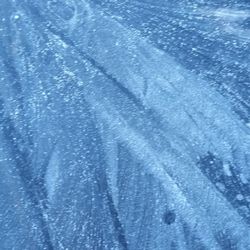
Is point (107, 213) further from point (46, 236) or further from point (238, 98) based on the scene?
point (238, 98)

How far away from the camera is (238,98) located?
2.39 feet

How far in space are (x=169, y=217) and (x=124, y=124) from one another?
169mm

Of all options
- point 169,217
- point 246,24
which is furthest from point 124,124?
point 246,24

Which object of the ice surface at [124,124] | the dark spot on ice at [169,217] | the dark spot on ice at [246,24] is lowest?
the dark spot on ice at [169,217]

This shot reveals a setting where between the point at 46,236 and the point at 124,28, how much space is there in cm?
40

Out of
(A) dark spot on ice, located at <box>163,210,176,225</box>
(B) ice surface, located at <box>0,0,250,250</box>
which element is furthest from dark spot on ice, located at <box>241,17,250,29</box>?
(A) dark spot on ice, located at <box>163,210,176,225</box>

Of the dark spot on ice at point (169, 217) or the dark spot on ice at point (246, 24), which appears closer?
the dark spot on ice at point (169, 217)

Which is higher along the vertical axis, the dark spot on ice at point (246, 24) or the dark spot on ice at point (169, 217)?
the dark spot on ice at point (246, 24)

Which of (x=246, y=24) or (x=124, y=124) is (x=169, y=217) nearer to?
(x=124, y=124)

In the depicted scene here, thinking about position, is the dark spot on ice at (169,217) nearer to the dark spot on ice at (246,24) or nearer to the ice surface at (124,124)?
the ice surface at (124,124)

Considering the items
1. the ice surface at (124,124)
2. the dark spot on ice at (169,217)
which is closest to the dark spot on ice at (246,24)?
the ice surface at (124,124)

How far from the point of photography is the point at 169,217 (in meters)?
0.65

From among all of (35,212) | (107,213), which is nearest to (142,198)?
(107,213)

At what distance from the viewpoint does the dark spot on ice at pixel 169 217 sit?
0.64 metres
